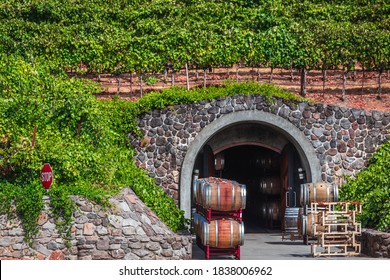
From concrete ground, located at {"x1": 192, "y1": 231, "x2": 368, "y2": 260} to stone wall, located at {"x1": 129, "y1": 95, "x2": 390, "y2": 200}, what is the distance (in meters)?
2.30

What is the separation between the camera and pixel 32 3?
32594 millimetres

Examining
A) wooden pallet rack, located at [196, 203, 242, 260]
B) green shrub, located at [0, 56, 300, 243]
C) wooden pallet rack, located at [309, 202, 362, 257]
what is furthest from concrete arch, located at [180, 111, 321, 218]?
wooden pallet rack, located at [196, 203, 242, 260]

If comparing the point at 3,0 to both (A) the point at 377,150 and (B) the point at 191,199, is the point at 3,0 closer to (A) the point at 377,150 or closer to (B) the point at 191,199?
(B) the point at 191,199

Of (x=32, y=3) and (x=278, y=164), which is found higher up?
(x=32, y=3)

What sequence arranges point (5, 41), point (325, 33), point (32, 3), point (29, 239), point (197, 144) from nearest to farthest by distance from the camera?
point (29, 239)
point (197, 144)
point (5, 41)
point (325, 33)
point (32, 3)

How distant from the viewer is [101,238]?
17.4 meters

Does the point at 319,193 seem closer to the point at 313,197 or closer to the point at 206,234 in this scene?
the point at 313,197

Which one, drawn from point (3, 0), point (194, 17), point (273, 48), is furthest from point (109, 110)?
point (3, 0)

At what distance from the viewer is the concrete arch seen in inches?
877

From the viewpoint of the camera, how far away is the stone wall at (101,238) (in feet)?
55.3

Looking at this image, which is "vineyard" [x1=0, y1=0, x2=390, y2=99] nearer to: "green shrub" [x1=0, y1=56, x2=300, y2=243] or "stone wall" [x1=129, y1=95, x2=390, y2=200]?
"green shrub" [x1=0, y1=56, x2=300, y2=243]

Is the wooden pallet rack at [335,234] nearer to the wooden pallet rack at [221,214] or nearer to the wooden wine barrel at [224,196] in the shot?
the wooden pallet rack at [221,214]

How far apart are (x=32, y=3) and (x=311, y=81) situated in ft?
37.8

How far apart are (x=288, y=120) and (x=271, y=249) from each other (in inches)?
167
